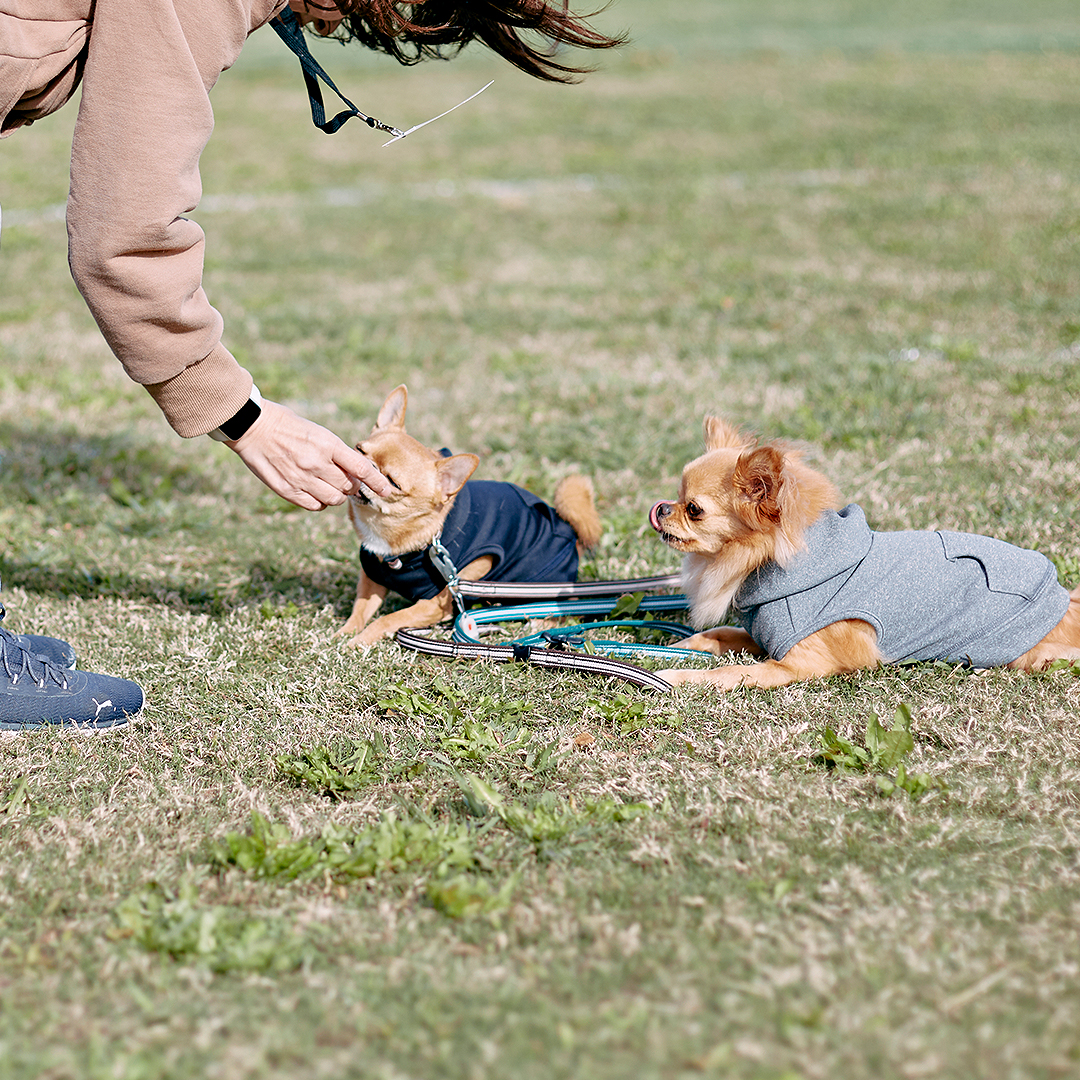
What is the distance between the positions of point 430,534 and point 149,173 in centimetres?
171

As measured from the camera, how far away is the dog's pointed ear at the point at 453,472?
3750 millimetres

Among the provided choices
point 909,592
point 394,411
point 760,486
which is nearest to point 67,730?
point 394,411

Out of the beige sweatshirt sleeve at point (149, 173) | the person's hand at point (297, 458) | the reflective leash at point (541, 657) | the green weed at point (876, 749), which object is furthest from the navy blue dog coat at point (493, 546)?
the green weed at point (876, 749)

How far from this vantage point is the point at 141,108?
94.9 inches

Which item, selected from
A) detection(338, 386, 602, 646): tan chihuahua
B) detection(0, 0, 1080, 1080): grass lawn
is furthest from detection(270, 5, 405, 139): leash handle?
detection(0, 0, 1080, 1080): grass lawn

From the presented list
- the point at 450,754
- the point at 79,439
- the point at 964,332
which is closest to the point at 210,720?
the point at 450,754

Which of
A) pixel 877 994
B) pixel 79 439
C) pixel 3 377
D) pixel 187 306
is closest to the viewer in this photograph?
pixel 877 994

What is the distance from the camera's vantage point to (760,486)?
322 cm

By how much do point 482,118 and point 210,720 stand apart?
14.5 m

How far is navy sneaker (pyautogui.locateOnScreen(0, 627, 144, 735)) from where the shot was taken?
314cm

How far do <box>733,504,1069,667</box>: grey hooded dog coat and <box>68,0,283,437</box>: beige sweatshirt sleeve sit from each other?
6.08 feet

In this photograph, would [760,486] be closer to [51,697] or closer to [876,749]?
[876,749]

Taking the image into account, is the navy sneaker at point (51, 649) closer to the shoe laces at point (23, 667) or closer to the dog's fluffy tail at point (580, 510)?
the shoe laces at point (23, 667)

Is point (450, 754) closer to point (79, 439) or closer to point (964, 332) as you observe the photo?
point (79, 439)
